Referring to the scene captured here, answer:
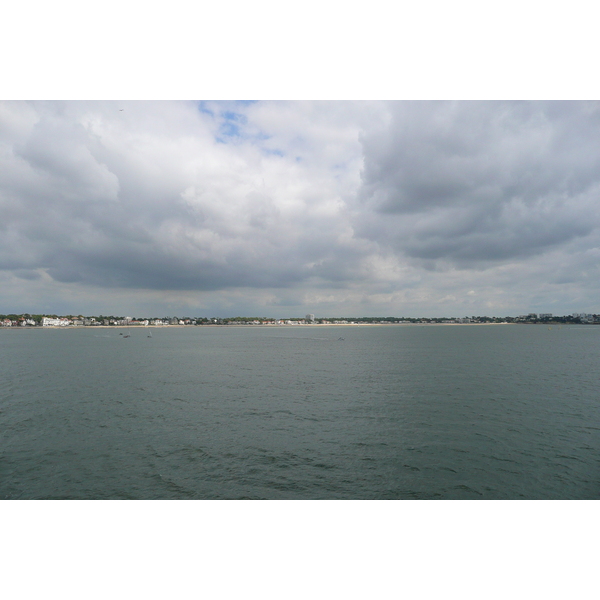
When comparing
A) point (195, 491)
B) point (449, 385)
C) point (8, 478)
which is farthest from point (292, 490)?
point (449, 385)

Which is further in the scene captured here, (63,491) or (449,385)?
(449,385)

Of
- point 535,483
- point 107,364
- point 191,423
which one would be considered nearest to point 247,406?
point 191,423

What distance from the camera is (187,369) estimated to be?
62.2m

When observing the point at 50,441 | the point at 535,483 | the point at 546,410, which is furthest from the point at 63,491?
the point at 546,410

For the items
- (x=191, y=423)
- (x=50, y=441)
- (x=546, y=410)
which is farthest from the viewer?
(x=546, y=410)

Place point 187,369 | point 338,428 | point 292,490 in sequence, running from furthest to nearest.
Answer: point 187,369
point 338,428
point 292,490

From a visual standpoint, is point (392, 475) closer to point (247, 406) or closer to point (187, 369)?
point (247, 406)

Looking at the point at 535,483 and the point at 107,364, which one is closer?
the point at 535,483

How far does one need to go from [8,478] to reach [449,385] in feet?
155

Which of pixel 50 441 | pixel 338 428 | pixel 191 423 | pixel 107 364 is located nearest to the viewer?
pixel 50 441

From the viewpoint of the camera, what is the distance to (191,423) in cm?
2909

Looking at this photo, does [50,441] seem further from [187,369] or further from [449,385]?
[449,385]

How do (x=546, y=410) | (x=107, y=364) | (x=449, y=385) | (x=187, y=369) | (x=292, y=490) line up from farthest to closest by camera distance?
(x=107, y=364)
(x=187, y=369)
(x=449, y=385)
(x=546, y=410)
(x=292, y=490)

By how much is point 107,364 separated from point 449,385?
2702 inches
